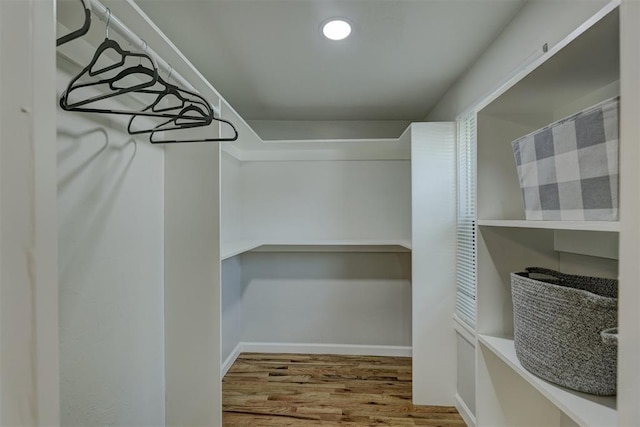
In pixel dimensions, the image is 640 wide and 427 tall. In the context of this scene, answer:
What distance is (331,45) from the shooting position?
1575 mm

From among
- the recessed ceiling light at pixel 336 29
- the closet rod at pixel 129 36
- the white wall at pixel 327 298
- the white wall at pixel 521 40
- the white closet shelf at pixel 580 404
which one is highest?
the recessed ceiling light at pixel 336 29

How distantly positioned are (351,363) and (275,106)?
90.6 inches

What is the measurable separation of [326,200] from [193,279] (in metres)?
1.50

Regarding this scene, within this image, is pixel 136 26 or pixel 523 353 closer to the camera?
pixel 523 353

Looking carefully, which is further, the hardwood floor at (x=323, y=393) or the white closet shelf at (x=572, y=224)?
the hardwood floor at (x=323, y=393)

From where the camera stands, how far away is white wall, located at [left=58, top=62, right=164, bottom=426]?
3.36 ft

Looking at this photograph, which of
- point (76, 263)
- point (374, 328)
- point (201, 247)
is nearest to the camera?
point (76, 263)

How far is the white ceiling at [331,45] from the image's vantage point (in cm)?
131

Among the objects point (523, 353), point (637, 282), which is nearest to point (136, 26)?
point (637, 282)

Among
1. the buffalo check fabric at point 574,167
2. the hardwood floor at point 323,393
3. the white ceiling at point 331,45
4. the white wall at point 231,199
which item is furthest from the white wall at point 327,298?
the buffalo check fabric at point 574,167

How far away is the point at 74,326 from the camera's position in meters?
1.04

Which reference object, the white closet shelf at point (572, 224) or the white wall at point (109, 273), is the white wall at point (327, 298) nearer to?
the white wall at point (109, 273)

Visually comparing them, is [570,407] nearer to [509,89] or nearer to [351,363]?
[509,89]

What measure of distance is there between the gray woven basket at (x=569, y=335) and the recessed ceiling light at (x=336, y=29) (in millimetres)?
1316
